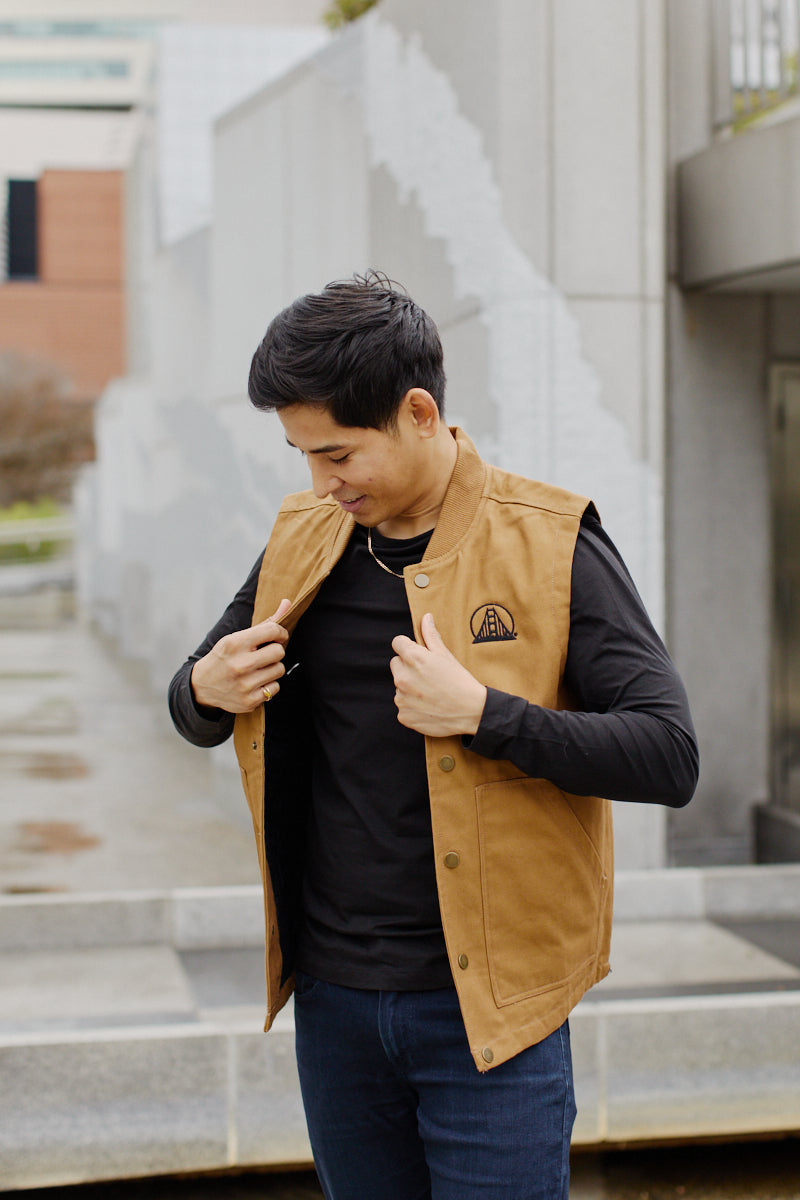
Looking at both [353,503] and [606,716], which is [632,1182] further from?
[353,503]

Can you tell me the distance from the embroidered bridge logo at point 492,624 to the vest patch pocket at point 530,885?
20 centimetres

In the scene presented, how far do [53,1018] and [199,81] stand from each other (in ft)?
41.5

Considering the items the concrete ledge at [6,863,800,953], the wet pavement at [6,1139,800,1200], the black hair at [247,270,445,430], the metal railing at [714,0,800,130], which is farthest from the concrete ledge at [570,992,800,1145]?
the metal railing at [714,0,800,130]

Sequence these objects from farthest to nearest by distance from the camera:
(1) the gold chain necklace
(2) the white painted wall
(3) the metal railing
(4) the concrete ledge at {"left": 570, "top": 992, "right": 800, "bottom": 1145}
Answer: (3) the metal railing, (2) the white painted wall, (4) the concrete ledge at {"left": 570, "top": 992, "right": 800, "bottom": 1145}, (1) the gold chain necklace

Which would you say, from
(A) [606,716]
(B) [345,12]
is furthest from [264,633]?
(B) [345,12]

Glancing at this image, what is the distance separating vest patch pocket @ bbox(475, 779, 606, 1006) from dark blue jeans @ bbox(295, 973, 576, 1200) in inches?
3.6

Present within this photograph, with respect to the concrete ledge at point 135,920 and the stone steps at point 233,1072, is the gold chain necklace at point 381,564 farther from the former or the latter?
the concrete ledge at point 135,920

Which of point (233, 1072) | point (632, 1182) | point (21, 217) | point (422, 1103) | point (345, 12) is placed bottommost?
point (632, 1182)

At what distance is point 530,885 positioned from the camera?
70.4 inches

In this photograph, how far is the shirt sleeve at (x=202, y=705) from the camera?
196 cm

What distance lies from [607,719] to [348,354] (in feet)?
1.89

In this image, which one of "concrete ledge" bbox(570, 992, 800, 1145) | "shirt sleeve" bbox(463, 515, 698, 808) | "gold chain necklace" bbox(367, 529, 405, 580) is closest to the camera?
"shirt sleeve" bbox(463, 515, 698, 808)

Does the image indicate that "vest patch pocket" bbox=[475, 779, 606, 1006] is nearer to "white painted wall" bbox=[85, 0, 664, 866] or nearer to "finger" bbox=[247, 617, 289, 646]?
"finger" bbox=[247, 617, 289, 646]

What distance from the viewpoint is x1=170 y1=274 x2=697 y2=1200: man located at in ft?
5.57
